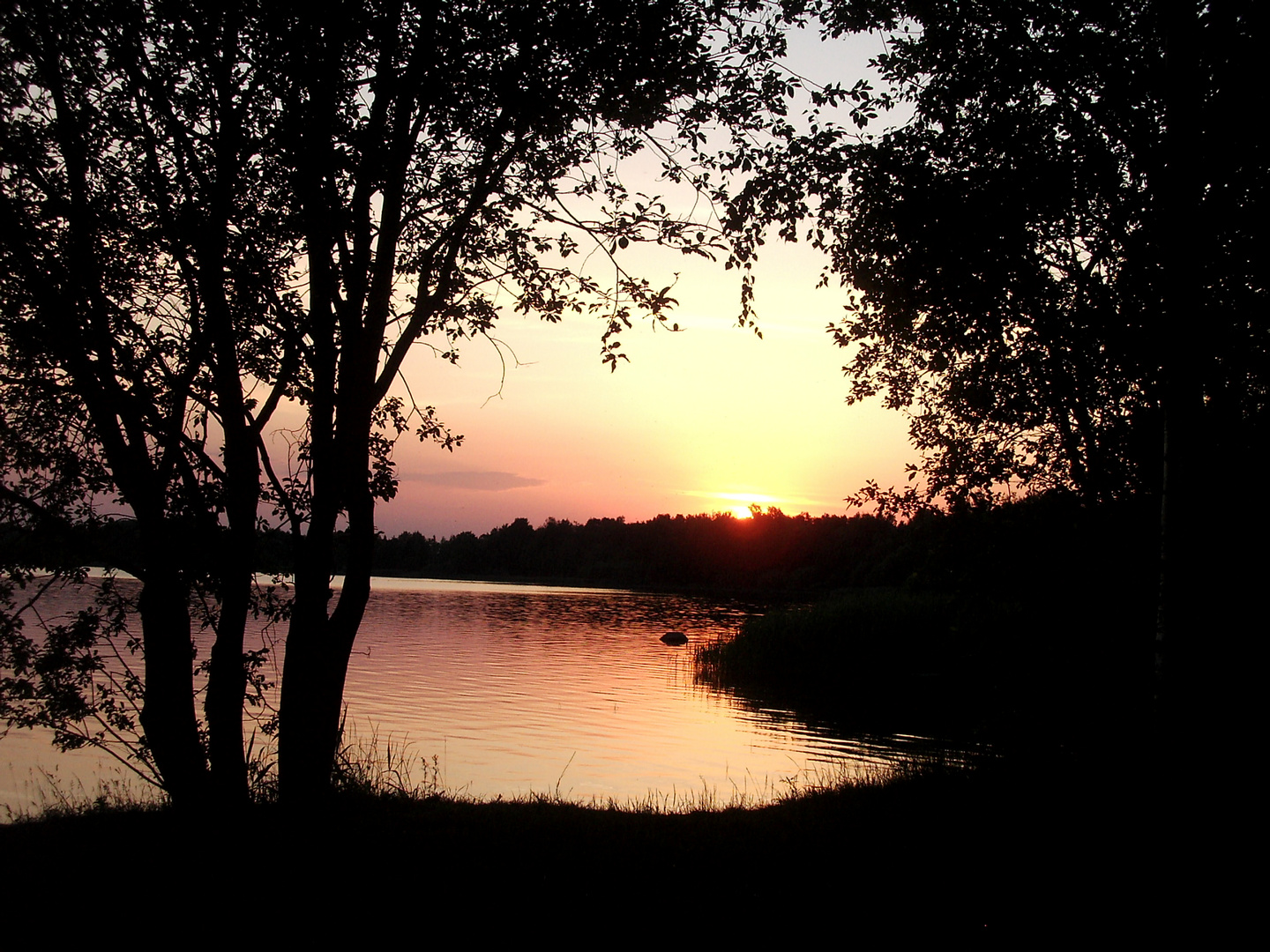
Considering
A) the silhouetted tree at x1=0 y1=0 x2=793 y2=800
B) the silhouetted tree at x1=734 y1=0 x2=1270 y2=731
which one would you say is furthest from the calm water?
the silhouetted tree at x1=734 y1=0 x2=1270 y2=731

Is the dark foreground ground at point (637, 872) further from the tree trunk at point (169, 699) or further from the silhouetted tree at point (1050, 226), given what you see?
the silhouetted tree at point (1050, 226)

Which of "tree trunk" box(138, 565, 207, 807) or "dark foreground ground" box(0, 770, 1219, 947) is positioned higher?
"tree trunk" box(138, 565, 207, 807)

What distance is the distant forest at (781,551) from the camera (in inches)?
359

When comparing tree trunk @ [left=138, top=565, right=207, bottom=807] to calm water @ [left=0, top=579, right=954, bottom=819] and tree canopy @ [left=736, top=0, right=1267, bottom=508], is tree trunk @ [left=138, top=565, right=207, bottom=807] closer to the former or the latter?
calm water @ [left=0, top=579, right=954, bottom=819]

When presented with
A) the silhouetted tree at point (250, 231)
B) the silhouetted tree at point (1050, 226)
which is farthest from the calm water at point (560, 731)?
the silhouetted tree at point (1050, 226)

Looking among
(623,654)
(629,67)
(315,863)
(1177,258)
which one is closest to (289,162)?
(629,67)

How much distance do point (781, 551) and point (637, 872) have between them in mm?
141251

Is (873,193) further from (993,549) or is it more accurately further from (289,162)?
(289,162)

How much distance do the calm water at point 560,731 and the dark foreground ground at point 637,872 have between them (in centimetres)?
284

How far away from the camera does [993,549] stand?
9891mm

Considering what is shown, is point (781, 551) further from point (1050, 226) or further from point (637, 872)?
point (637, 872)

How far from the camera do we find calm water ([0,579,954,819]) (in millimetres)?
14758

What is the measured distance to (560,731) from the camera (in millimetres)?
21078

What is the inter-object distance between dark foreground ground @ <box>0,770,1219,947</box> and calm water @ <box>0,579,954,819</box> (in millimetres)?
2840
